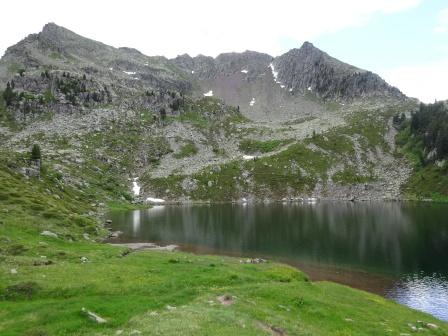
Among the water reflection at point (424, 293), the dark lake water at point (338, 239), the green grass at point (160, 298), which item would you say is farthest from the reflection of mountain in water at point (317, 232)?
the green grass at point (160, 298)

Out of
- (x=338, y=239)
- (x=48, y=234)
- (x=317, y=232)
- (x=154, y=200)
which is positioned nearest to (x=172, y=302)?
(x=48, y=234)

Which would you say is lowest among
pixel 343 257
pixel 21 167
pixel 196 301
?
pixel 343 257

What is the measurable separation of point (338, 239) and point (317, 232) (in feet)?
33.7

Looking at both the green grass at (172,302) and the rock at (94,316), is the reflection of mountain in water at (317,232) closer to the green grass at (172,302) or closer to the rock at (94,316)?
the green grass at (172,302)

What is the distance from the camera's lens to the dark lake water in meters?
59.8

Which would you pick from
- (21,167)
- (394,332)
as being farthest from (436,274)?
(21,167)

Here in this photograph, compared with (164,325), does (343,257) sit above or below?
below

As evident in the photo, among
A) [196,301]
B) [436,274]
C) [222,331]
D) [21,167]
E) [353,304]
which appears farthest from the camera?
[21,167]

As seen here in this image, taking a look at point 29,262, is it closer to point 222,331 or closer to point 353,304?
Answer: point 222,331

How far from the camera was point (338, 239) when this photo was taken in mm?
91438

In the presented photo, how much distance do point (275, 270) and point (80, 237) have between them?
39.2 meters

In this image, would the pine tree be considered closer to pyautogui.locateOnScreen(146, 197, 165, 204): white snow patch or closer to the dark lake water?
the dark lake water

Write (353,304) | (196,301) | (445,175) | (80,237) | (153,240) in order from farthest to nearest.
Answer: (445,175) < (153,240) < (80,237) < (353,304) < (196,301)

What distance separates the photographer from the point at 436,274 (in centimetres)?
6197
